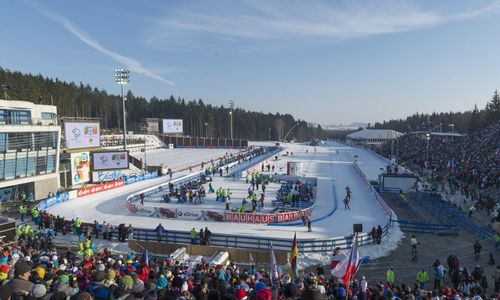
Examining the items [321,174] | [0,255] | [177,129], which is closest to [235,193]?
[321,174]

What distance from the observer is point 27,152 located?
31938 millimetres

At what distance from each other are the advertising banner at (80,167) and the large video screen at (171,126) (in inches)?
2493

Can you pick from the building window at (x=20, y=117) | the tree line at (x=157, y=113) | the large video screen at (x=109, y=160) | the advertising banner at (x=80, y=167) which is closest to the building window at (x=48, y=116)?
the building window at (x=20, y=117)

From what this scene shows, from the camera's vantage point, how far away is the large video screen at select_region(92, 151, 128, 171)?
39.0 m

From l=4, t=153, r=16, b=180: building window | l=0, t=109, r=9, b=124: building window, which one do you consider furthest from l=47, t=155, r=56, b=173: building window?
l=0, t=109, r=9, b=124: building window

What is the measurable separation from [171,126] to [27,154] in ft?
237

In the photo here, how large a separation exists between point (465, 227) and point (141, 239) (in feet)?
63.0

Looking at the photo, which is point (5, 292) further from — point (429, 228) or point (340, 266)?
point (429, 228)

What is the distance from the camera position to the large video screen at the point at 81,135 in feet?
124

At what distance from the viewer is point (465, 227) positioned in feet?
74.0

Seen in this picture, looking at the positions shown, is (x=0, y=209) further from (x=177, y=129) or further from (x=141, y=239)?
(x=177, y=129)

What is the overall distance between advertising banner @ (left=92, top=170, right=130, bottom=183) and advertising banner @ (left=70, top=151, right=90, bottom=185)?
30.3 inches

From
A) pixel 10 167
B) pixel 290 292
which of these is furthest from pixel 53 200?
pixel 290 292

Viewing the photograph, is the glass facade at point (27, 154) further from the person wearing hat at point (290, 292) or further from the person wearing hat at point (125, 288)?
the person wearing hat at point (290, 292)
